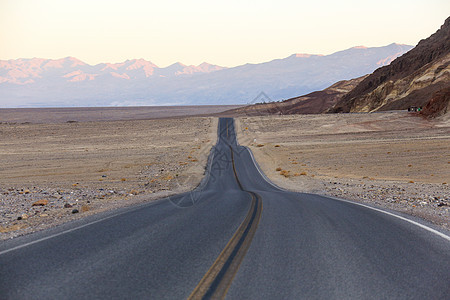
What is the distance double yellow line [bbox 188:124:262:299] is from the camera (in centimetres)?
549

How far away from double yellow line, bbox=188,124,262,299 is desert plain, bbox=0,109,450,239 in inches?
200

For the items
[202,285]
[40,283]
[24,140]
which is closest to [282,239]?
[202,285]

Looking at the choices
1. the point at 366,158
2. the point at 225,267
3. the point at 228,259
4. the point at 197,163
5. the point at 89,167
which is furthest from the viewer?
the point at 366,158

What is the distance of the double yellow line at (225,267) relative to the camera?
5.49 meters

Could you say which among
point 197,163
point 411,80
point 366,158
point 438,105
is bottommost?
point 197,163

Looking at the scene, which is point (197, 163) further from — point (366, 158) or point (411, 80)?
point (411, 80)

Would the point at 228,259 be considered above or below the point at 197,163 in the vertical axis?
above

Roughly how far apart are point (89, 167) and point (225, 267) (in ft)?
150

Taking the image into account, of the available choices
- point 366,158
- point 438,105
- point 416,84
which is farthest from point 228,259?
point 416,84

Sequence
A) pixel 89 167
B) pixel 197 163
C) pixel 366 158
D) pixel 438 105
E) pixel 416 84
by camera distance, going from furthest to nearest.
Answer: pixel 416 84 < pixel 438 105 < pixel 366 158 < pixel 197 163 < pixel 89 167

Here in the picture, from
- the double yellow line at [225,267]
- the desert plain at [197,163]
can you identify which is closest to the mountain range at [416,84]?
the desert plain at [197,163]

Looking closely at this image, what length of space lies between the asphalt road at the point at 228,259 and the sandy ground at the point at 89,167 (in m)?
2.98

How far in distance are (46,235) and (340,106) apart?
13501 centimetres

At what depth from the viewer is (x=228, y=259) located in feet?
23.0
